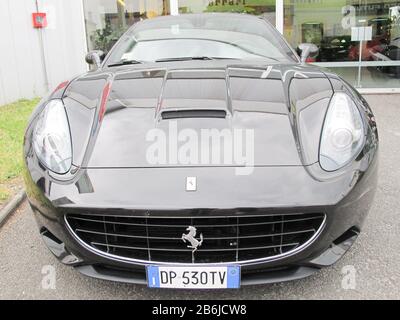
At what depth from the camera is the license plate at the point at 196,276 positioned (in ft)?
5.85

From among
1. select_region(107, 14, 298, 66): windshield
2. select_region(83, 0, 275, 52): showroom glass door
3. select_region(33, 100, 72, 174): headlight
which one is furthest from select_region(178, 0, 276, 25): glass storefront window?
select_region(33, 100, 72, 174): headlight

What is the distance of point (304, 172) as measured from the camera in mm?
1846

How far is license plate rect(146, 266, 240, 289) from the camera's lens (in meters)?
1.78

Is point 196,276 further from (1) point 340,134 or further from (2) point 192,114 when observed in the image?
(1) point 340,134

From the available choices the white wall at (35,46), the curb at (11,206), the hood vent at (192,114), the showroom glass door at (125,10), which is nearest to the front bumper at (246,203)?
the hood vent at (192,114)

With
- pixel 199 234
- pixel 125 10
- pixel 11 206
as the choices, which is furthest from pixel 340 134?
pixel 125 10

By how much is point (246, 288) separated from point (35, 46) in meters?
7.12

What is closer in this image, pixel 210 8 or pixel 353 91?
pixel 353 91

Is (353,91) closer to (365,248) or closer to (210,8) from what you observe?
(365,248)

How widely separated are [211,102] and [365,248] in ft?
4.01

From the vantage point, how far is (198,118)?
6.89 ft

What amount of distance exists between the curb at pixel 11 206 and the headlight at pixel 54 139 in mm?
1083

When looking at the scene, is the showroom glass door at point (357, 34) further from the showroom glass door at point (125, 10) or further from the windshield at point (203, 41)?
the windshield at point (203, 41)
